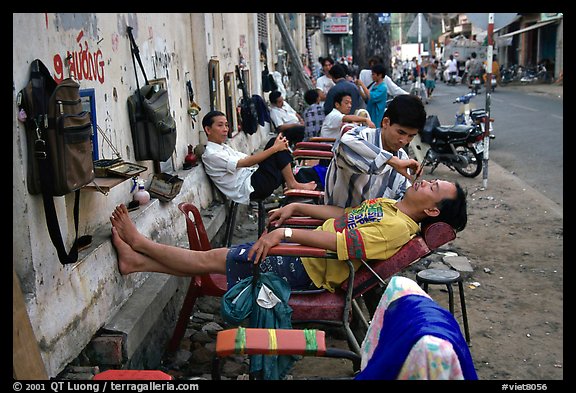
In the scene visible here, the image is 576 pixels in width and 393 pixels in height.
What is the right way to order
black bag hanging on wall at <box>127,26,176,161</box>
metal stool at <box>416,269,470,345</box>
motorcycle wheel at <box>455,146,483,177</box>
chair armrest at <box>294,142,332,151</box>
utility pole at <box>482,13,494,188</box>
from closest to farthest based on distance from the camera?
metal stool at <box>416,269,470,345</box> → black bag hanging on wall at <box>127,26,176,161</box> → chair armrest at <box>294,142,332,151</box> → utility pole at <box>482,13,494,188</box> → motorcycle wheel at <box>455,146,483,177</box>

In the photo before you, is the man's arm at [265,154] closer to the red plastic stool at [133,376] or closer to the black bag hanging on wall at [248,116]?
the black bag hanging on wall at [248,116]

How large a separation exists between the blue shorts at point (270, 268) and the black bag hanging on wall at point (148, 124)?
4.70 feet

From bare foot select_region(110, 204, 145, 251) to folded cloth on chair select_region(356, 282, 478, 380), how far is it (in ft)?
6.97

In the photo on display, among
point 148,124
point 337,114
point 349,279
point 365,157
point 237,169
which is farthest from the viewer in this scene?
point 337,114

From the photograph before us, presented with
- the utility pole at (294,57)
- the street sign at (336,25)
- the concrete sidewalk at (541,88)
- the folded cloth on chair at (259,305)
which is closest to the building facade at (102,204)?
the folded cloth on chair at (259,305)

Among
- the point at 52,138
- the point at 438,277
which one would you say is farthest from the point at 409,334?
the point at 438,277

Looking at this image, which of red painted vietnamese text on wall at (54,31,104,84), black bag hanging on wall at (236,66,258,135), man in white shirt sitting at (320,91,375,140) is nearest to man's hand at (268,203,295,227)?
red painted vietnamese text on wall at (54,31,104,84)

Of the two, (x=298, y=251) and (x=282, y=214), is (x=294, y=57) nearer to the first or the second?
(x=282, y=214)

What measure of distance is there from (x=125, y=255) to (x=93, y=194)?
42 centimetres

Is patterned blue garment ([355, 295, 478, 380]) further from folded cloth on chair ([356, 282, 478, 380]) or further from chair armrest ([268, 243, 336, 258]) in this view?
chair armrest ([268, 243, 336, 258])

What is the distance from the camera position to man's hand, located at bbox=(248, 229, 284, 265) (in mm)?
3150

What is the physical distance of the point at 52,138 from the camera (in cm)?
273
